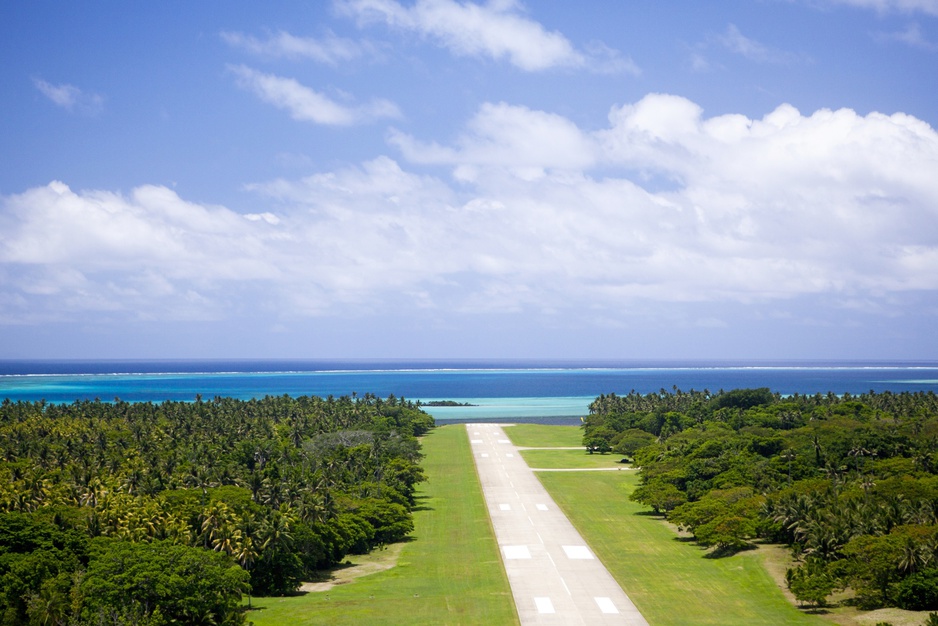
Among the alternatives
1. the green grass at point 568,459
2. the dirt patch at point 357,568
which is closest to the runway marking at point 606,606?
the dirt patch at point 357,568

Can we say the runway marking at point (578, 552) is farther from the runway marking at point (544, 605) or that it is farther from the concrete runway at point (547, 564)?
the runway marking at point (544, 605)

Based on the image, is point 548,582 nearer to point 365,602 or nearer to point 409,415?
point 365,602

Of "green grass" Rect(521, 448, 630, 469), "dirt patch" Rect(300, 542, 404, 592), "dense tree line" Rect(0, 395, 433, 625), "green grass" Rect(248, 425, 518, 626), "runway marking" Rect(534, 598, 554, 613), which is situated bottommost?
"dirt patch" Rect(300, 542, 404, 592)

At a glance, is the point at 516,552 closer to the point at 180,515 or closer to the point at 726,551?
the point at 726,551

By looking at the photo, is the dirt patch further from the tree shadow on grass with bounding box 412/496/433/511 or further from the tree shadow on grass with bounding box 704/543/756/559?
the tree shadow on grass with bounding box 704/543/756/559

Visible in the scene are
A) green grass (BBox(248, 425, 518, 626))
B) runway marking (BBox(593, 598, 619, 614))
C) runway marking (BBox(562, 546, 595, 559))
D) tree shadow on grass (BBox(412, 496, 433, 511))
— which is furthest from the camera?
tree shadow on grass (BBox(412, 496, 433, 511))

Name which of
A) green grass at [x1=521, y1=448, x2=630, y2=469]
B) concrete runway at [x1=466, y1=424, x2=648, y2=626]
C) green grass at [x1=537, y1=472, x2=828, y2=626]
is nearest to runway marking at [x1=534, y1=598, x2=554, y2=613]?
concrete runway at [x1=466, y1=424, x2=648, y2=626]

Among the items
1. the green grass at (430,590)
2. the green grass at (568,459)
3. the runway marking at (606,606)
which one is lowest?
the green grass at (430,590)
